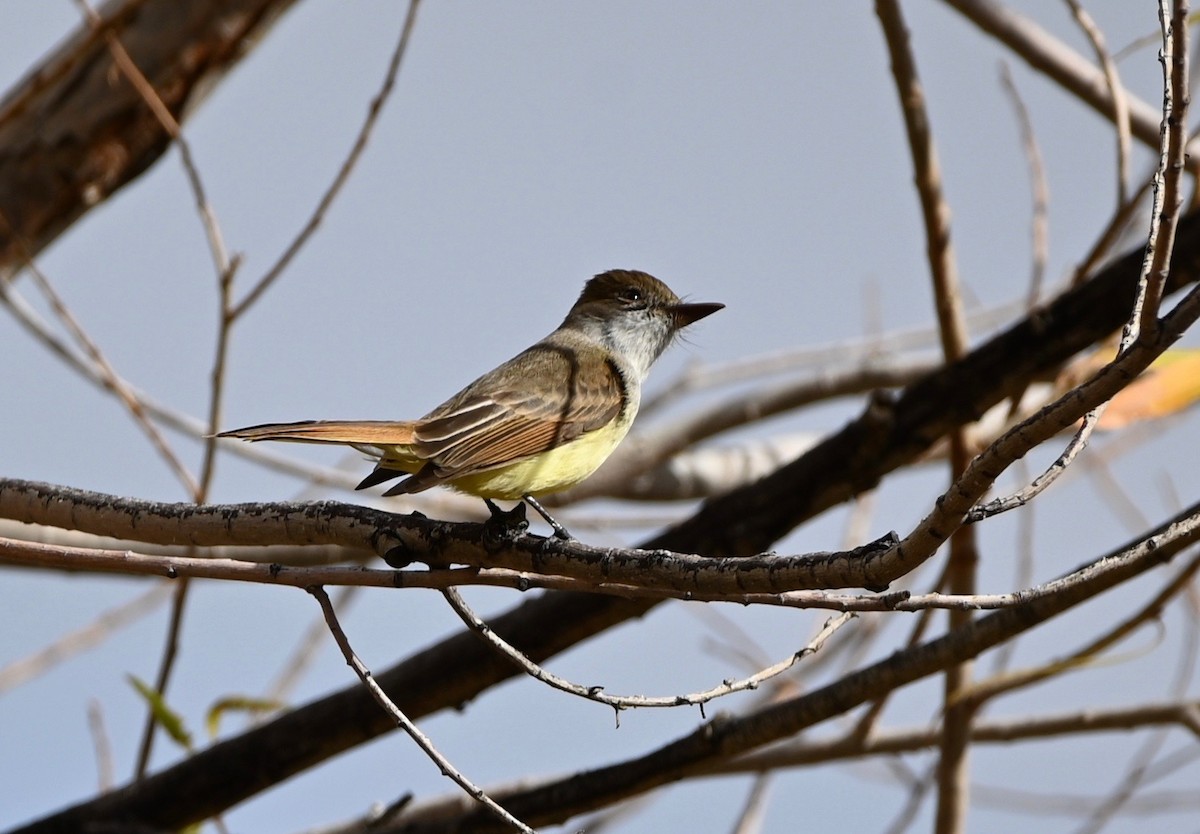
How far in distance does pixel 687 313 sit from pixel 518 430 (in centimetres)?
129

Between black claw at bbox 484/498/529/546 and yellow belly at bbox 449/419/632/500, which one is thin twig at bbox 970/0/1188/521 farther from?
yellow belly at bbox 449/419/632/500

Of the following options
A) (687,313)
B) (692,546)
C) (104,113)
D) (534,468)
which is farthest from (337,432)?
(104,113)

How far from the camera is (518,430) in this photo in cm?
366

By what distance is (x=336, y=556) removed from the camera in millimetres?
5082

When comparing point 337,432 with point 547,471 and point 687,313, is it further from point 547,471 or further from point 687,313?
point 687,313

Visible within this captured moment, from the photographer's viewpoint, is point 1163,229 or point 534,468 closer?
point 1163,229

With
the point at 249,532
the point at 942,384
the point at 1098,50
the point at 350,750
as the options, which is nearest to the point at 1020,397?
the point at 942,384

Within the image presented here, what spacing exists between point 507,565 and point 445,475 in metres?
0.87

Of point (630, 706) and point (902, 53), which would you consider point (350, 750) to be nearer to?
point (630, 706)

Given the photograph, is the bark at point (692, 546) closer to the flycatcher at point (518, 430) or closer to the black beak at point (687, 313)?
the flycatcher at point (518, 430)

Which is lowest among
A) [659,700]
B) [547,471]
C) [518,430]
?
[659,700]

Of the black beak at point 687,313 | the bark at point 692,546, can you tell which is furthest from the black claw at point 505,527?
the black beak at point 687,313

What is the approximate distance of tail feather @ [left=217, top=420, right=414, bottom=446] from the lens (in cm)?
299

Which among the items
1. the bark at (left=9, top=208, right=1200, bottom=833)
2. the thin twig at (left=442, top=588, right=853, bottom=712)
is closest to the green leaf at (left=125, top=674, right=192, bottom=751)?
the bark at (left=9, top=208, right=1200, bottom=833)
